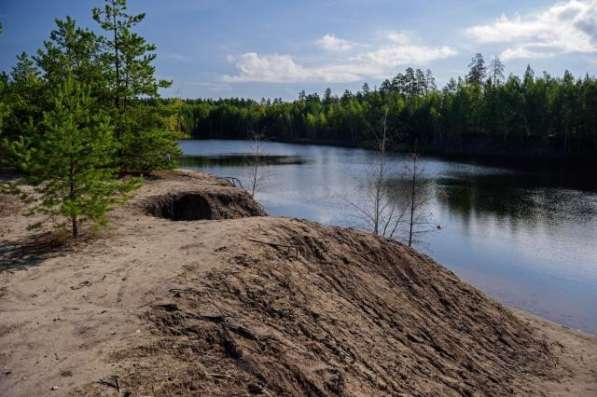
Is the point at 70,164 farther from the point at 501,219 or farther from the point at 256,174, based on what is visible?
the point at 256,174

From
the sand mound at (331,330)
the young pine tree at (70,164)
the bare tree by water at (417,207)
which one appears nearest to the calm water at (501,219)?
the bare tree by water at (417,207)

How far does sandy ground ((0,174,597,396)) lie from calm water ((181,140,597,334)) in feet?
16.7

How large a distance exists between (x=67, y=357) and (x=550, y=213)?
32.1 metres

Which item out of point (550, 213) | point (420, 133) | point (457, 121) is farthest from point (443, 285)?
point (420, 133)

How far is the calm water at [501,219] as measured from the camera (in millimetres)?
19484

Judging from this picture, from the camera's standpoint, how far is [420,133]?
86.9 meters

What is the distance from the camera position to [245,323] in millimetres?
7641

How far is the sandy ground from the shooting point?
21.4 ft

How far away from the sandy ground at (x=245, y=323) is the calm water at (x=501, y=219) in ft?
16.7

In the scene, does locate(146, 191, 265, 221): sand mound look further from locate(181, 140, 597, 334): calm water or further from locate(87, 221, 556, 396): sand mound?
locate(181, 140, 597, 334): calm water

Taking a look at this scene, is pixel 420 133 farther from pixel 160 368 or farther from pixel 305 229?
pixel 160 368

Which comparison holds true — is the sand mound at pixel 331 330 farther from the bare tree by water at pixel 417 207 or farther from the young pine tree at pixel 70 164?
the bare tree by water at pixel 417 207

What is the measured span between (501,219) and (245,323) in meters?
26.6

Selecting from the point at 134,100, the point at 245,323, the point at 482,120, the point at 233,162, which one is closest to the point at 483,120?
the point at 482,120
